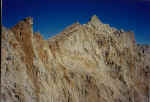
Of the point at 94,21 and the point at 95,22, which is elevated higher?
the point at 94,21

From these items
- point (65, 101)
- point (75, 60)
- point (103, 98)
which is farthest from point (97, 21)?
point (65, 101)

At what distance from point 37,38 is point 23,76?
18.4 ft

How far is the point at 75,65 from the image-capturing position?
94.4 ft

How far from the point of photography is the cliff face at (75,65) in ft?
65.1

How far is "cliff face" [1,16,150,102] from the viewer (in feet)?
65.1

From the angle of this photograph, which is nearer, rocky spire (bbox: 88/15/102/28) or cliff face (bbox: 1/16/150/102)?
cliff face (bbox: 1/16/150/102)

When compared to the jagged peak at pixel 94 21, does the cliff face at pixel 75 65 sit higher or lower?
lower

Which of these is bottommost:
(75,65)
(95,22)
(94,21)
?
(75,65)

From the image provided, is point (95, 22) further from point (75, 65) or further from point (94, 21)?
point (75, 65)

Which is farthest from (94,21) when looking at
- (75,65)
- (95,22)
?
(75,65)

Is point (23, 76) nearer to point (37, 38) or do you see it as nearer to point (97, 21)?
point (37, 38)

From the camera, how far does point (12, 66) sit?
762 inches

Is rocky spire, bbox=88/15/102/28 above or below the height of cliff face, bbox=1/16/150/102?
above

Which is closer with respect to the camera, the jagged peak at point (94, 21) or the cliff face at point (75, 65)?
the cliff face at point (75, 65)
